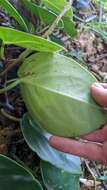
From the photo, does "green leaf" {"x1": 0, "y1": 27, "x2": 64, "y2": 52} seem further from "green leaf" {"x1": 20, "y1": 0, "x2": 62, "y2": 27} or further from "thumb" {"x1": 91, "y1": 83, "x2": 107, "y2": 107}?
"green leaf" {"x1": 20, "y1": 0, "x2": 62, "y2": 27}

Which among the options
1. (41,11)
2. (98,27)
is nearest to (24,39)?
(41,11)

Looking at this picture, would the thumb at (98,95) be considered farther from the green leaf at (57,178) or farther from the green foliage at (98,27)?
the green foliage at (98,27)

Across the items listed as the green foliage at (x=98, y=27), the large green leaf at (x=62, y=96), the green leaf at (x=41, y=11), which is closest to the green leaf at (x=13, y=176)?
the large green leaf at (x=62, y=96)

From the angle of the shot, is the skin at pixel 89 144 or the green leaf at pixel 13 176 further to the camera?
the skin at pixel 89 144

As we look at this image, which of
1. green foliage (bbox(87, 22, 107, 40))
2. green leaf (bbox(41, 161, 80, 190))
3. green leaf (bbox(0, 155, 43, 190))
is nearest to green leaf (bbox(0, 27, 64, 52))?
green leaf (bbox(0, 155, 43, 190))

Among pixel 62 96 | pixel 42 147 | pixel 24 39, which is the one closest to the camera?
pixel 24 39

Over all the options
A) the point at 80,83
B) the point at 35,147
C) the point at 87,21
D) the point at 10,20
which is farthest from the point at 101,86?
the point at 87,21

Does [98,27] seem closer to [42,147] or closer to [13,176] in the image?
[42,147]

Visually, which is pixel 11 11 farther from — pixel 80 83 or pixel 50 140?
pixel 50 140
